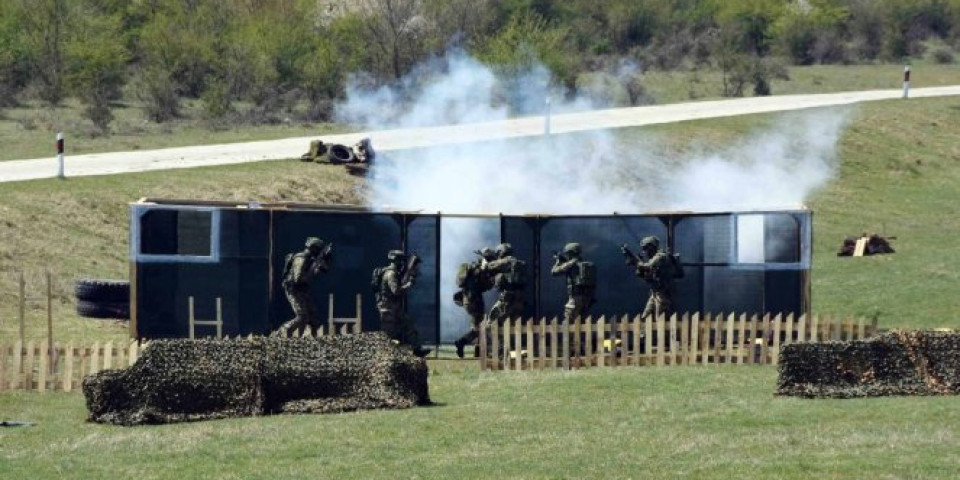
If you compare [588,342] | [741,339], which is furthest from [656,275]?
[588,342]

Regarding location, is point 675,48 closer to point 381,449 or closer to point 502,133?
point 502,133

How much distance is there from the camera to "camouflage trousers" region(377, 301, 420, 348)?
97.1 feet

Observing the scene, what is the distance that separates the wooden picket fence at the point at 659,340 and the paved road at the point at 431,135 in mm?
18987

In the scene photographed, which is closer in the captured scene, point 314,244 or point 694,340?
point 694,340

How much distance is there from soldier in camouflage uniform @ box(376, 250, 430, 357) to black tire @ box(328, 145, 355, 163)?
1869cm

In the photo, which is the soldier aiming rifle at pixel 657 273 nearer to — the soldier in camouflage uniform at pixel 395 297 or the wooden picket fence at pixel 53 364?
the soldier in camouflage uniform at pixel 395 297

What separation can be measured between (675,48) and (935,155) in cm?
3120

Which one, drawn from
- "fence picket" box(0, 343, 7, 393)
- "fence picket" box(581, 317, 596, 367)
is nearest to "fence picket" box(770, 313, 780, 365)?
"fence picket" box(581, 317, 596, 367)

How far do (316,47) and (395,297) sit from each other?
41.6m

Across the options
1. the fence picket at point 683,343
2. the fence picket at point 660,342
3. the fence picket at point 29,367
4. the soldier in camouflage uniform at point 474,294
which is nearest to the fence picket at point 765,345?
the fence picket at point 683,343

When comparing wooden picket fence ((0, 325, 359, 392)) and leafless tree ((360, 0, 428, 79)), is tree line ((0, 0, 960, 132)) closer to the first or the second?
leafless tree ((360, 0, 428, 79))

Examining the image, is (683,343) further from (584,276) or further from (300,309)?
(300,309)

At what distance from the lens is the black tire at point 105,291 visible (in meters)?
33.9

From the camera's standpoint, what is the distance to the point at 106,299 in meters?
33.9
